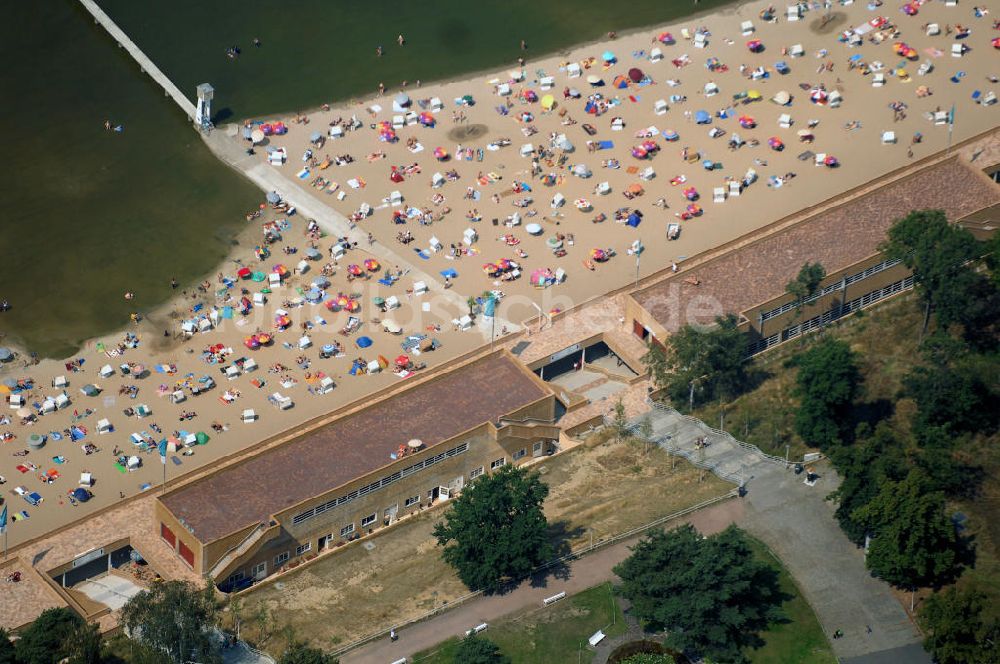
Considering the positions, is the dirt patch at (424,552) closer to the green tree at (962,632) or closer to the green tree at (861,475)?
the green tree at (861,475)

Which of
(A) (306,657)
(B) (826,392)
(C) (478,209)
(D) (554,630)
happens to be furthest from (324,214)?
(A) (306,657)

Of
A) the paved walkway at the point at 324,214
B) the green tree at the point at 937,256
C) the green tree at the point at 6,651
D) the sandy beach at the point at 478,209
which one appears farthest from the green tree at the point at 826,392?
the green tree at the point at 6,651

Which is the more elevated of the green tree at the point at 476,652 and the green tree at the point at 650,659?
the green tree at the point at 476,652

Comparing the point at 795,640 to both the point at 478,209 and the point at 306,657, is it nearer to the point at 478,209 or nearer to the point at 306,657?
the point at 306,657

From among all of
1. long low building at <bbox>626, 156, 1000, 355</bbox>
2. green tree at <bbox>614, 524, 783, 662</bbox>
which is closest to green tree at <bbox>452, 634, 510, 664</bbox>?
green tree at <bbox>614, 524, 783, 662</bbox>

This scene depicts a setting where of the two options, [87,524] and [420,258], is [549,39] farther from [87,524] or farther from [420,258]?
[87,524]

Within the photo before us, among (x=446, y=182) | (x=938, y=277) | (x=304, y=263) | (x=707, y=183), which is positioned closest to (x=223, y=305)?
(x=304, y=263)

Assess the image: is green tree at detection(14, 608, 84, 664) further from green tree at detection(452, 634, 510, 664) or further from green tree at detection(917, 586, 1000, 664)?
green tree at detection(917, 586, 1000, 664)
